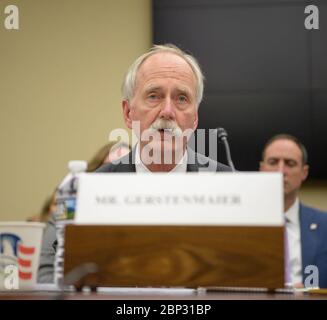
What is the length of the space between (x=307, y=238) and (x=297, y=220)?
9cm

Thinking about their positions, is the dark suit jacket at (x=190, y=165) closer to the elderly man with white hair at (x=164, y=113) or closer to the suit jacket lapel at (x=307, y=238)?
the elderly man with white hair at (x=164, y=113)

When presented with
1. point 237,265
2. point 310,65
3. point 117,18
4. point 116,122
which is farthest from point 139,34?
point 237,265

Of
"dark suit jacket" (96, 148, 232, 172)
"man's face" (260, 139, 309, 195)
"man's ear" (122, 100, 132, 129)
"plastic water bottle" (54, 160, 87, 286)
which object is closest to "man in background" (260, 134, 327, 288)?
"man's face" (260, 139, 309, 195)

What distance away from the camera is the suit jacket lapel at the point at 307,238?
2184 millimetres

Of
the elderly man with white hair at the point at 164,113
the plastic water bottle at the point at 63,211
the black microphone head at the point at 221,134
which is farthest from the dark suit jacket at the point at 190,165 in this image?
the plastic water bottle at the point at 63,211

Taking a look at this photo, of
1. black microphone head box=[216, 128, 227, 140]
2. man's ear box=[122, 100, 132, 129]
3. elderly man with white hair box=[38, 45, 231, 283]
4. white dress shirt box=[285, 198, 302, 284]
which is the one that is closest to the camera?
black microphone head box=[216, 128, 227, 140]

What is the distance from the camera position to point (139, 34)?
3.17m

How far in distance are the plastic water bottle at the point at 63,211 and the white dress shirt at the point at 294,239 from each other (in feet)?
3.76

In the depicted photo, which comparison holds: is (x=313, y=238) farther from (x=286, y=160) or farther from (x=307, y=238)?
(x=286, y=160)

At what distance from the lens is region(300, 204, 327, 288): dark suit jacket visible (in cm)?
217

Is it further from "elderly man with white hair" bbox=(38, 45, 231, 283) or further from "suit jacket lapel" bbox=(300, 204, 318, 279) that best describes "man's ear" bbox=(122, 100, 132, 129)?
"suit jacket lapel" bbox=(300, 204, 318, 279)

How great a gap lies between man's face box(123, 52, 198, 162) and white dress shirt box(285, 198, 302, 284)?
0.64 metres

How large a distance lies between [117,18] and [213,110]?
712 millimetres

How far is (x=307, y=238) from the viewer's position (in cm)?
223
